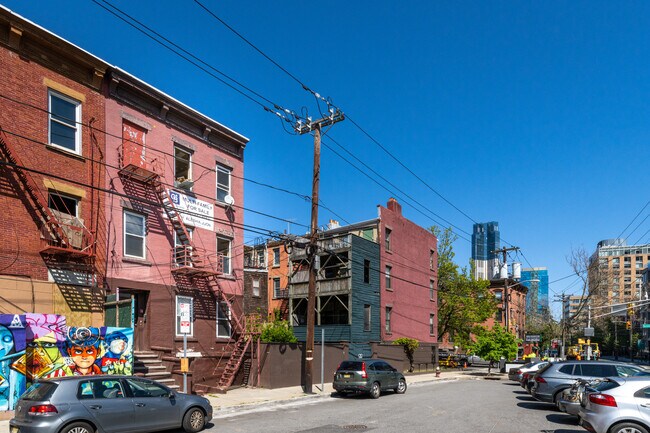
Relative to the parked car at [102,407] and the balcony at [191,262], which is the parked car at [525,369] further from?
the parked car at [102,407]

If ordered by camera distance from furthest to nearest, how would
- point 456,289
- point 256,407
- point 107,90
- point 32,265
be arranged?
point 456,289, point 107,90, point 256,407, point 32,265

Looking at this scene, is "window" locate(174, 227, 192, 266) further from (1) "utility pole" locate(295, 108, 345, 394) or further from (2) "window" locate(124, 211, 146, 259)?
(1) "utility pole" locate(295, 108, 345, 394)

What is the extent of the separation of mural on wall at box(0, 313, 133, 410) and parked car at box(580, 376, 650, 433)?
44.1ft

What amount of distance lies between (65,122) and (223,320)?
35.3 feet

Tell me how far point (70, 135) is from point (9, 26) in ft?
12.2

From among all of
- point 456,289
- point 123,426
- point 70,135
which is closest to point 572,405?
point 123,426

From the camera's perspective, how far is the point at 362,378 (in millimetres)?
20734

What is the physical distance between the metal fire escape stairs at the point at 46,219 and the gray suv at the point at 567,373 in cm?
1600

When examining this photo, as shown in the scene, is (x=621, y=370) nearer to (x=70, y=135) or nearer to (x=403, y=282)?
(x=70, y=135)

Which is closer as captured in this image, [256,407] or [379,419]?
[379,419]

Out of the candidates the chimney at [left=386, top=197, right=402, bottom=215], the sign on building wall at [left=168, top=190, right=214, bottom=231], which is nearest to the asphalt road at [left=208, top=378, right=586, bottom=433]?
the sign on building wall at [left=168, top=190, right=214, bottom=231]

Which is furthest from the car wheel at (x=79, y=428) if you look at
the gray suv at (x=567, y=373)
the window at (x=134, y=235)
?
the gray suv at (x=567, y=373)

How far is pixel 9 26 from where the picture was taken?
53.4 ft

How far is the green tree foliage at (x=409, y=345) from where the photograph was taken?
38250mm
